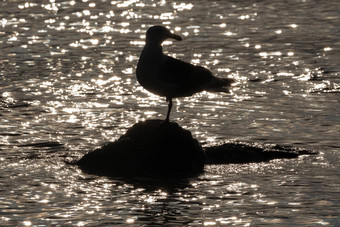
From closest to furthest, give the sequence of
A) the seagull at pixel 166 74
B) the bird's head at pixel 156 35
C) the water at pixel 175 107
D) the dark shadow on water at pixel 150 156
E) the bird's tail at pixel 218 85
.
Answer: the water at pixel 175 107, the seagull at pixel 166 74, the dark shadow on water at pixel 150 156, the bird's head at pixel 156 35, the bird's tail at pixel 218 85

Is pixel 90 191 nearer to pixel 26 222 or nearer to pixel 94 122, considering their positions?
pixel 26 222

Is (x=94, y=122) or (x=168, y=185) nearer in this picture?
(x=168, y=185)

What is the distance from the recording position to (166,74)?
1566cm

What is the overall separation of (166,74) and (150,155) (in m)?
1.37

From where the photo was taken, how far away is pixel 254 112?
19.9m

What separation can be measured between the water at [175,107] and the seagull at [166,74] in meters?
1.43

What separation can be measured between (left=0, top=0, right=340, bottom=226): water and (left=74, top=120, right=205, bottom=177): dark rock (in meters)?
0.37

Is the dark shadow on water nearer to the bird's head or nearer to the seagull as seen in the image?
the seagull

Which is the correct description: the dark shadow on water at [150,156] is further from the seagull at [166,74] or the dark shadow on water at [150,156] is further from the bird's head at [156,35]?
the bird's head at [156,35]

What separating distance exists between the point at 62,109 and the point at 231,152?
5157 millimetres

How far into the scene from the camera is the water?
548 inches

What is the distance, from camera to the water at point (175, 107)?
1393 centimetres

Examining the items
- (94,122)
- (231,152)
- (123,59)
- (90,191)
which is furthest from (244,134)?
(123,59)

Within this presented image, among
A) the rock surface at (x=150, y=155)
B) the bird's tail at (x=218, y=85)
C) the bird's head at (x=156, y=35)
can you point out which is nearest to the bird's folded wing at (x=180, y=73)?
the bird's tail at (x=218, y=85)
